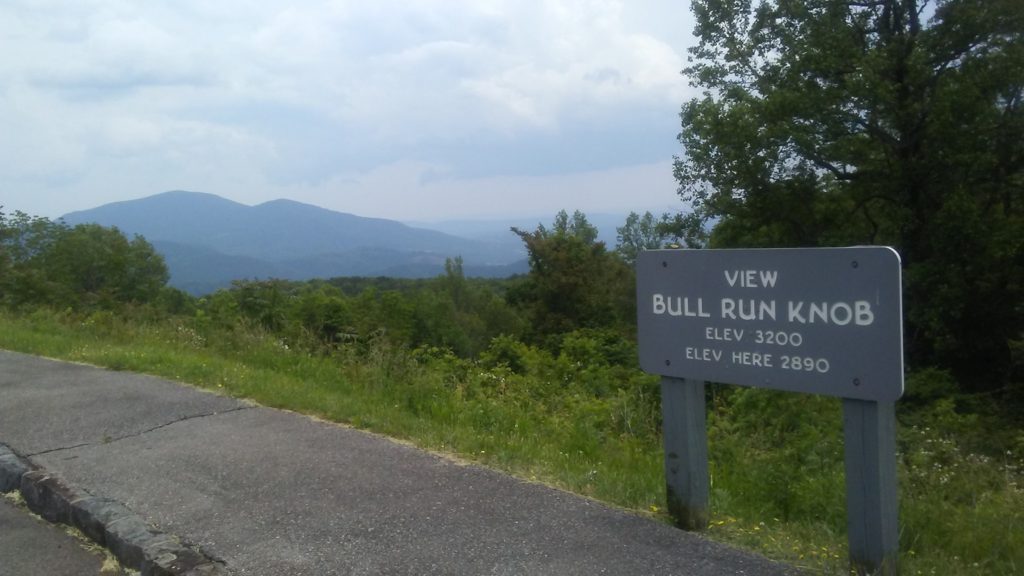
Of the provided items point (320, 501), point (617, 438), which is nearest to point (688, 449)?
point (320, 501)

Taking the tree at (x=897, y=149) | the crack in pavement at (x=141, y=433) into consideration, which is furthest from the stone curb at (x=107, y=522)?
→ the tree at (x=897, y=149)

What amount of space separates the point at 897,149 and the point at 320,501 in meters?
20.2

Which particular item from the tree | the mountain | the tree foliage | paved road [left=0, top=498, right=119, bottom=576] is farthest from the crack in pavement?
→ the mountain

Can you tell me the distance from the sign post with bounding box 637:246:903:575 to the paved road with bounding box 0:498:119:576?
2.74m

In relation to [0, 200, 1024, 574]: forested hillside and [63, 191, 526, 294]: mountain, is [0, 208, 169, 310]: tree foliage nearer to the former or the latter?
[0, 200, 1024, 574]: forested hillside

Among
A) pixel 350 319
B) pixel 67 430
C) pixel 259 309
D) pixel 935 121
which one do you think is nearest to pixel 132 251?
pixel 350 319

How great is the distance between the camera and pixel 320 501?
15.4 feet

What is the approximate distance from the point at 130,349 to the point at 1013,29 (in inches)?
759

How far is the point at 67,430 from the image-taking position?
625 cm

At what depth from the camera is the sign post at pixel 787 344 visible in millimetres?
3404

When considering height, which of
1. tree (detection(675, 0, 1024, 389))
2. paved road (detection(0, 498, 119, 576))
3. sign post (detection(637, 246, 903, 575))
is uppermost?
tree (detection(675, 0, 1024, 389))

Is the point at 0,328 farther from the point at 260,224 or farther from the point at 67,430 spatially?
the point at 260,224

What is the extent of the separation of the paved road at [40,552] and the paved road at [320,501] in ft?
0.95

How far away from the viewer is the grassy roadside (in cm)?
421
